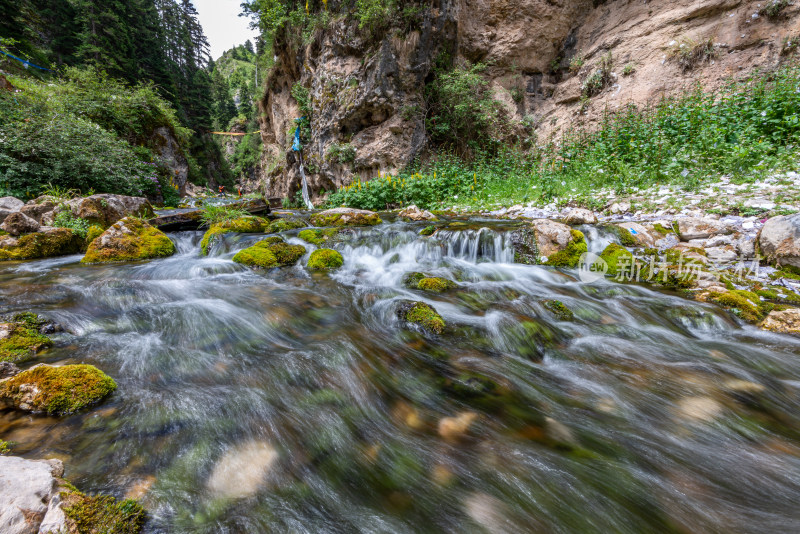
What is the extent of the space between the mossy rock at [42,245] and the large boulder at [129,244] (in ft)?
3.04

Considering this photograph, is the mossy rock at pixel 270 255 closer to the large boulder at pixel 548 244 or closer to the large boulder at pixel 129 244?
the large boulder at pixel 129 244

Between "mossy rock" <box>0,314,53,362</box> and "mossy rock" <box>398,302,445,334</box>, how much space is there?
2998 millimetres

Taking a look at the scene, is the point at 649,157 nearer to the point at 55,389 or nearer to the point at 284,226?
the point at 284,226

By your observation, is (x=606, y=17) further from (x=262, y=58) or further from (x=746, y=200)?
(x=262, y=58)

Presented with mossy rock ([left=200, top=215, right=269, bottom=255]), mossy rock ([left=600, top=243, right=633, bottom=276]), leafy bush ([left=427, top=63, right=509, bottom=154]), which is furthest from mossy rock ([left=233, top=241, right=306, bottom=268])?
leafy bush ([left=427, top=63, right=509, bottom=154])

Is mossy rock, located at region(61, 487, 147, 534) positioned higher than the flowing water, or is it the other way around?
mossy rock, located at region(61, 487, 147, 534)

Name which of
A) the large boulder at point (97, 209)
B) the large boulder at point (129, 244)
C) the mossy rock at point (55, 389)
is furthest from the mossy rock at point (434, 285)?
the large boulder at point (97, 209)

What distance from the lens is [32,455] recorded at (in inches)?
54.5

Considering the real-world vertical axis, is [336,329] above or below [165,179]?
below

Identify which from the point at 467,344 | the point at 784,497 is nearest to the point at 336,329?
the point at 467,344

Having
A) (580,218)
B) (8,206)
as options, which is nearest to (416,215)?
(580,218)

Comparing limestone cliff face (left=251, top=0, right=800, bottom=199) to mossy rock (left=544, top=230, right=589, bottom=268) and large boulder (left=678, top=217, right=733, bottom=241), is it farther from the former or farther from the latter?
mossy rock (left=544, top=230, right=589, bottom=268)

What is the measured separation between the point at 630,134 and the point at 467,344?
30.1 ft

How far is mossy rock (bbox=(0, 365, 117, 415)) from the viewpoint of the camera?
166 centimetres
